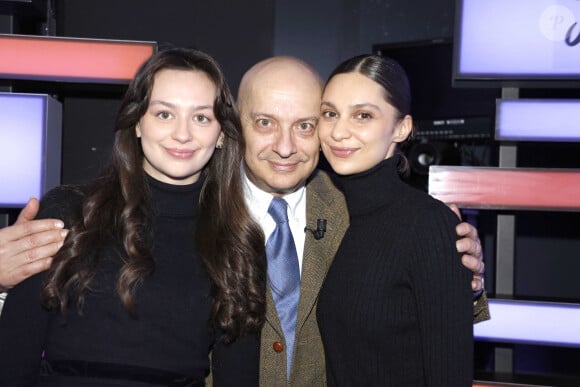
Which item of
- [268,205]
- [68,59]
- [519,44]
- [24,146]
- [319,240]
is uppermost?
[519,44]

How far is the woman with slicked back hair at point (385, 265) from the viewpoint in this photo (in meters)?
1.87

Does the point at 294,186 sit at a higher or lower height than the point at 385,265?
higher

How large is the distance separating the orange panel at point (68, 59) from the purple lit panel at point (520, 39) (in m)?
1.34

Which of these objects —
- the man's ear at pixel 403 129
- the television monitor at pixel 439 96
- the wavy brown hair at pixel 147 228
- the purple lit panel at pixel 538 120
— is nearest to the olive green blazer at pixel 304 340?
the wavy brown hair at pixel 147 228

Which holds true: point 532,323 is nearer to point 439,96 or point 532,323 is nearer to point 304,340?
point 304,340

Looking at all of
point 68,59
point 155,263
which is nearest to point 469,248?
point 155,263

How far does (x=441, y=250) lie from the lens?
1896mm

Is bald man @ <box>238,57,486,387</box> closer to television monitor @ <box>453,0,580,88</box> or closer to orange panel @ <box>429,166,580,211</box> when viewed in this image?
orange panel @ <box>429,166,580,211</box>

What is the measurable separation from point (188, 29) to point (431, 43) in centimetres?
153

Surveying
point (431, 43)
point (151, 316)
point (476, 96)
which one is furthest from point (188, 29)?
point (151, 316)

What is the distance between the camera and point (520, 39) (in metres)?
2.97

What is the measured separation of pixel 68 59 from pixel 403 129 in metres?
1.45

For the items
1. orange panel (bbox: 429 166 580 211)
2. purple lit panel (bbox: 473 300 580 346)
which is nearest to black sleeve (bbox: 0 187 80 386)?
orange panel (bbox: 429 166 580 211)

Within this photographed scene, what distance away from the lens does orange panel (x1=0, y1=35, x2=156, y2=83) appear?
291 cm
